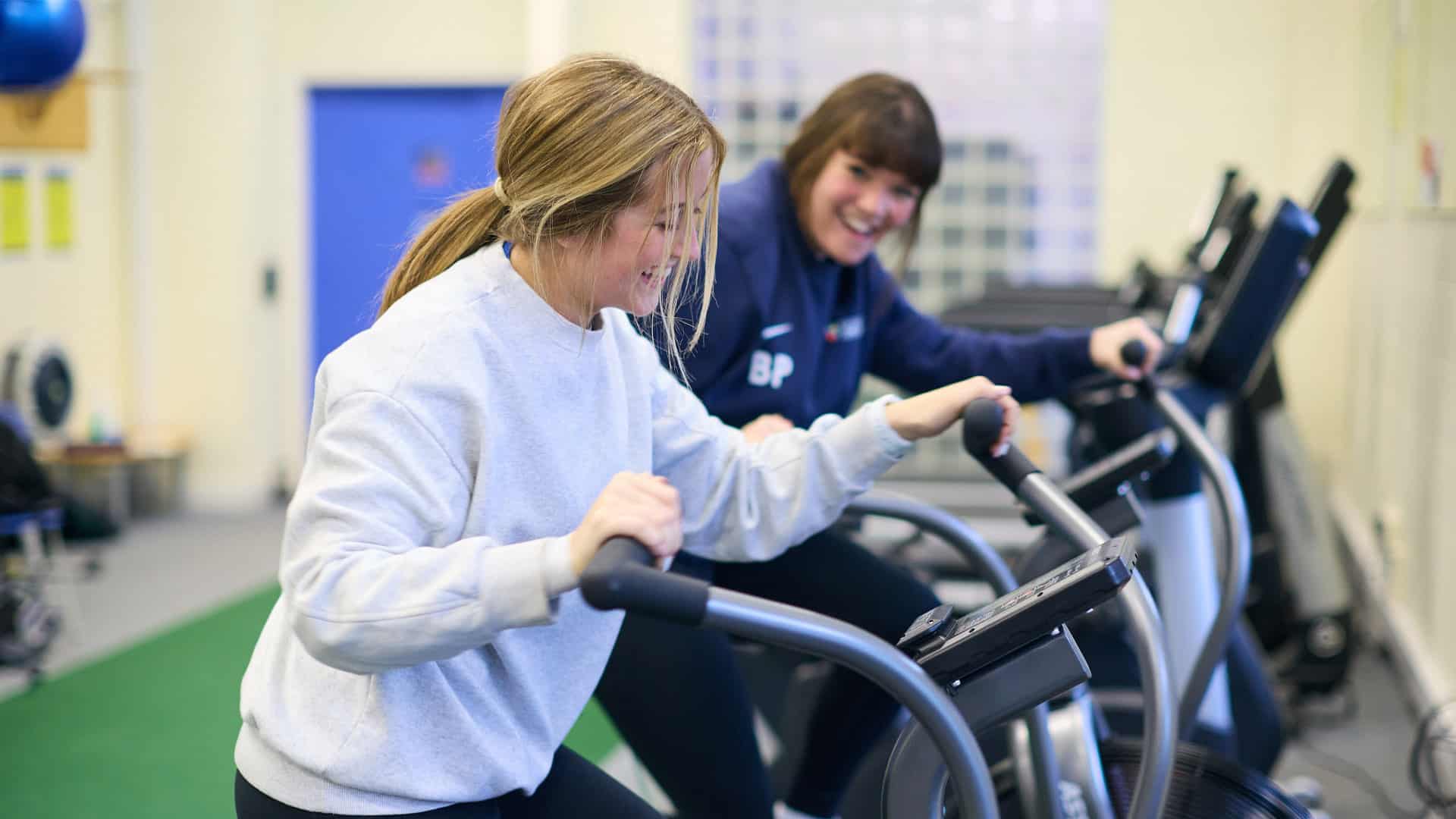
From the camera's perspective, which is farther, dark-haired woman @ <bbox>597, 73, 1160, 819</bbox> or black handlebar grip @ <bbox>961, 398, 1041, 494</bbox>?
dark-haired woman @ <bbox>597, 73, 1160, 819</bbox>

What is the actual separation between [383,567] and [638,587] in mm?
225

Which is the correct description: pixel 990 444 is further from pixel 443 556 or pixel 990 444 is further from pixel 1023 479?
pixel 443 556

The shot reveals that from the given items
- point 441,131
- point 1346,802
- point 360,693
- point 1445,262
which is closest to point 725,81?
point 441,131

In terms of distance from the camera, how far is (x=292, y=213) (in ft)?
23.8

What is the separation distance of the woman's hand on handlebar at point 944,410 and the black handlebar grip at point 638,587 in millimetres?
521

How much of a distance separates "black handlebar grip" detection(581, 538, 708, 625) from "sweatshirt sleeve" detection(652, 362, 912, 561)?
52 centimetres

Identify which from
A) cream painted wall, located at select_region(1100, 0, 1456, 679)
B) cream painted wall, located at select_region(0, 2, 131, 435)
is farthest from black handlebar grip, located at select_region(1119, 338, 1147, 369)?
cream painted wall, located at select_region(0, 2, 131, 435)

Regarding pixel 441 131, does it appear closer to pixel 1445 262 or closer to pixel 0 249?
pixel 0 249

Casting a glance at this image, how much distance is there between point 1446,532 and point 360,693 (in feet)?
8.94

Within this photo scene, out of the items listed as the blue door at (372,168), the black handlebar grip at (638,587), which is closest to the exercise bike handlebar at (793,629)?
the black handlebar grip at (638,587)

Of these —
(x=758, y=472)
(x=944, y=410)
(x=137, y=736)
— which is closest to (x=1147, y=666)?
(x=944, y=410)

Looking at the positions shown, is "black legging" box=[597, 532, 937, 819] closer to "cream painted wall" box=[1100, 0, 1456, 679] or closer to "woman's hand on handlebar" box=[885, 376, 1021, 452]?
"woman's hand on handlebar" box=[885, 376, 1021, 452]

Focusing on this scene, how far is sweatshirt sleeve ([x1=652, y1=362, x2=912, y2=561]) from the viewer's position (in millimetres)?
1576

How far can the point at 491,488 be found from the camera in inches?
49.5
